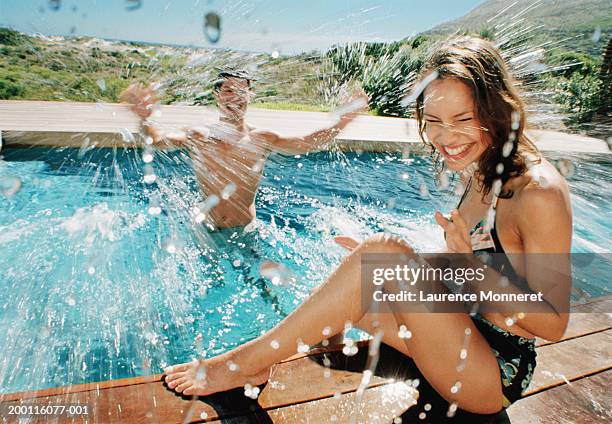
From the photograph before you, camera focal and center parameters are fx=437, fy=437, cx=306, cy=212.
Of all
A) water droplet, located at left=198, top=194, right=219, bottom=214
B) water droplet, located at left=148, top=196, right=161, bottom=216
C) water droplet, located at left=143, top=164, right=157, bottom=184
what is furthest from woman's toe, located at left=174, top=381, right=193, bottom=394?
water droplet, located at left=143, top=164, right=157, bottom=184

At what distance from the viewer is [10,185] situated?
19.2ft

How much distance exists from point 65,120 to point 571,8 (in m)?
6.50

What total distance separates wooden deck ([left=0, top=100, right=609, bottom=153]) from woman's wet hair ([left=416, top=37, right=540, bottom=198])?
2.93 m

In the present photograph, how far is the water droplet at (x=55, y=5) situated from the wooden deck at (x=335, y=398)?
1.72 metres

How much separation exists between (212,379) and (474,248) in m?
1.21

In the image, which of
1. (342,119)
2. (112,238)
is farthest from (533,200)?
(112,238)

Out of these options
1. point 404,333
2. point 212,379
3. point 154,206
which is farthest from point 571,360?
point 154,206

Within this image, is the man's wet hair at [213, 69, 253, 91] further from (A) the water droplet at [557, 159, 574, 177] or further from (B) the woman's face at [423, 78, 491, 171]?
(A) the water droplet at [557, 159, 574, 177]

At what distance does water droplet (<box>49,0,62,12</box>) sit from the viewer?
6.68 ft

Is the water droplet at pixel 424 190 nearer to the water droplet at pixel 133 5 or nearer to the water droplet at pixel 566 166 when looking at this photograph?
the water droplet at pixel 566 166

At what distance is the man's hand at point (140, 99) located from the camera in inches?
104

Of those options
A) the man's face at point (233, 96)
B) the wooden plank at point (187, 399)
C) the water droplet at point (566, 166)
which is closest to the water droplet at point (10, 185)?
the man's face at point (233, 96)

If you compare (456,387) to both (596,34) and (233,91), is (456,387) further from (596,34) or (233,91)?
(233,91)

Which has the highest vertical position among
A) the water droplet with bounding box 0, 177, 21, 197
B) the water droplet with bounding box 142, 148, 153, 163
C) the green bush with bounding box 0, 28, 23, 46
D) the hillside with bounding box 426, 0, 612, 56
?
the hillside with bounding box 426, 0, 612, 56
